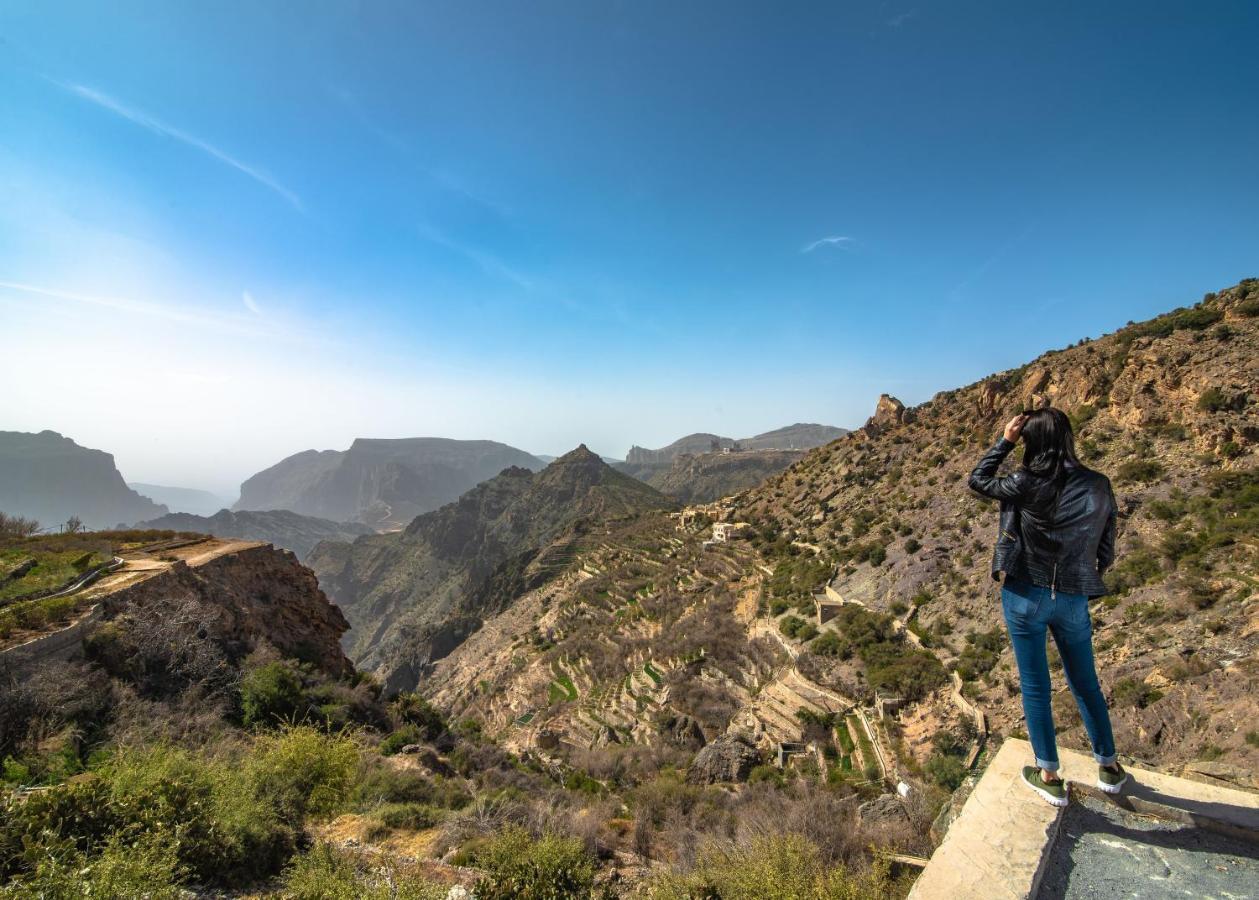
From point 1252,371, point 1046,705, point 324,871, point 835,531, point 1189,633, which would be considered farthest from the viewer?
point 835,531

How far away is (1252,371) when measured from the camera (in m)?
21.7

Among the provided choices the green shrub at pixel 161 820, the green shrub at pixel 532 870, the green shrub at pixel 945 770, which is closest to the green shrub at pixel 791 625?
the green shrub at pixel 945 770

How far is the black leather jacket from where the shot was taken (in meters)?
3.47

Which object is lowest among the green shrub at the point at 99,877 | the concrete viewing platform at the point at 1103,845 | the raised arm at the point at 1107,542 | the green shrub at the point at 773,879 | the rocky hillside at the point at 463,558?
the rocky hillside at the point at 463,558

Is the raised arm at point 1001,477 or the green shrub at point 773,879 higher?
the raised arm at point 1001,477

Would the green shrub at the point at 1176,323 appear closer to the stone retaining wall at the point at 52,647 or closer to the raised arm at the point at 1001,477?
the raised arm at the point at 1001,477

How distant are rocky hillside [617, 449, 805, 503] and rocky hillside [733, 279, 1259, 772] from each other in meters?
99.2

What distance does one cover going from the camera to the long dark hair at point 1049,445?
3.54 m

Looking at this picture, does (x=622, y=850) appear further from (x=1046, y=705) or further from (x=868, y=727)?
(x=868, y=727)

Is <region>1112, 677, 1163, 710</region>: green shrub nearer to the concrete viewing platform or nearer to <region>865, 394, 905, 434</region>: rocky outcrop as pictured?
the concrete viewing platform

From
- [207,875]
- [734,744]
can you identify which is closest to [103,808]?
[207,875]

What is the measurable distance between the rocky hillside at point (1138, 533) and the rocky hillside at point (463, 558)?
50537 millimetres

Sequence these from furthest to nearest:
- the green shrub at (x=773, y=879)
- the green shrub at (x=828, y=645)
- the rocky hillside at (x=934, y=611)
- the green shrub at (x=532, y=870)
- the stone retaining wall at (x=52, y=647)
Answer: the green shrub at (x=828, y=645)
the rocky hillside at (x=934, y=611)
the stone retaining wall at (x=52, y=647)
the green shrub at (x=532, y=870)
the green shrub at (x=773, y=879)

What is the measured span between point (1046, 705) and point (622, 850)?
32.7ft
